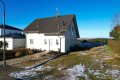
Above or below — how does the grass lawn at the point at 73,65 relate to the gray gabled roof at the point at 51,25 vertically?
below

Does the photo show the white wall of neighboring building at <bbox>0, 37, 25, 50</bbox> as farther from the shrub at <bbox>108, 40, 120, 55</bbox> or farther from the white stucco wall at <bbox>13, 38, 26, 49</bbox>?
the shrub at <bbox>108, 40, 120, 55</bbox>

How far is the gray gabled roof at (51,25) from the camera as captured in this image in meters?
31.0

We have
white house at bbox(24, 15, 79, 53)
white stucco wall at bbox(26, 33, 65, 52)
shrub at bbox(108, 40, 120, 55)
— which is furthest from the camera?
white stucco wall at bbox(26, 33, 65, 52)

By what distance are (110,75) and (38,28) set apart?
2289 centimetres

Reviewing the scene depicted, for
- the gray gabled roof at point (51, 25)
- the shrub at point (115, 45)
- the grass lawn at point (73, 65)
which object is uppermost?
the gray gabled roof at point (51, 25)

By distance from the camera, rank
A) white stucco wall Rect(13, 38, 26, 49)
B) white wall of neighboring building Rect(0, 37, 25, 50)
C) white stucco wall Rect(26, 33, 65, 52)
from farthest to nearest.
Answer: white stucco wall Rect(13, 38, 26, 49)
white wall of neighboring building Rect(0, 37, 25, 50)
white stucco wall Rect(26, 33, 65, 52)

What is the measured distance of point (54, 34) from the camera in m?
30.9

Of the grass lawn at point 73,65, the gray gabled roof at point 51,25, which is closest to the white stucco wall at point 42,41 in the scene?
the gray gabled roof at point 51,25

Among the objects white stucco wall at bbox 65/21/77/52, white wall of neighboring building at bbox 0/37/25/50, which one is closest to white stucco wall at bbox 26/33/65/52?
white stucco wall at bbox 65/21/77/52

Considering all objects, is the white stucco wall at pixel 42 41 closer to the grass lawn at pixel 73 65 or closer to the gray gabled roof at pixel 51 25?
the gray gabled roof at pixel 51 25

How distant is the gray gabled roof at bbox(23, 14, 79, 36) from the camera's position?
30998mm

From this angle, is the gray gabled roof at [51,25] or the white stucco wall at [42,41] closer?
Answer: the white stucco wall at [42,41]

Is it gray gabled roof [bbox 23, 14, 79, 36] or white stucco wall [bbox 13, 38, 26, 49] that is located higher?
gray gabled roof [bbox 23, 14, 79, 36]

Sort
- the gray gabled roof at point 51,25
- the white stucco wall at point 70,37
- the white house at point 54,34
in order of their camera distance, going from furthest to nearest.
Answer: the gray gabled roof at point 51,25, the white stucco wall at point 70,37, the white house at point 54,34
